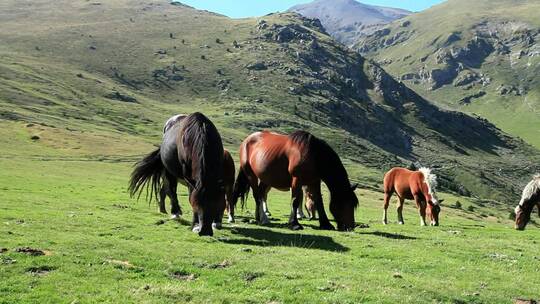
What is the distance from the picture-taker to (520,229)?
28.7 m

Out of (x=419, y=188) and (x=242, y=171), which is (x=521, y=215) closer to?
(x=419, y=188)

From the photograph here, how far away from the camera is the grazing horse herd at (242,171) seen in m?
15.5

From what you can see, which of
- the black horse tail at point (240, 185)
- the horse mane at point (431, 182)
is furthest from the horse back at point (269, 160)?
the horse mane at point (431, 182)

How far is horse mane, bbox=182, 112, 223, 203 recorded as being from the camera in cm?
1517

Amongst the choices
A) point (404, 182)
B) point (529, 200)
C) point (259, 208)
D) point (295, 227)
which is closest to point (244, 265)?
point (295, 227)

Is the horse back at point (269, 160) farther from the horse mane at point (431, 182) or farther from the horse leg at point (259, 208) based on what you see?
the horse mane at point (431, 182)

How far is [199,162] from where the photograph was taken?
15508mm

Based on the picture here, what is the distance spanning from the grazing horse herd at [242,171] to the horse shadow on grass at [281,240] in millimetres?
943

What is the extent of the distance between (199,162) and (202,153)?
0.31 meters

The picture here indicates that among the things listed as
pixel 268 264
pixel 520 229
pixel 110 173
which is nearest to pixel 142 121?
pixel 110 173

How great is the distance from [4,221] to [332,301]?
12839mm

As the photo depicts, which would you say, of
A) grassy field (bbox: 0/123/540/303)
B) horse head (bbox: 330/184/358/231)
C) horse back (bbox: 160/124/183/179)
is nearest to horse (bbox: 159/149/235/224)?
grassy field (bbox: 0/123/540/303)

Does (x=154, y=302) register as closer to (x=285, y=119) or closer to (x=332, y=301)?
(x=332, y=301)

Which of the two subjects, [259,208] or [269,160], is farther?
[259,208]
